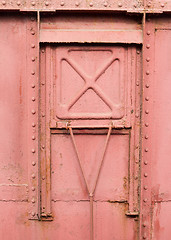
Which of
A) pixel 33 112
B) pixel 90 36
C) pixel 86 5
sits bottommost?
→ pixel 33 112

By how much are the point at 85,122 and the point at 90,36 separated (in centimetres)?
87

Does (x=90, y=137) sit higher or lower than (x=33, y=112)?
lower

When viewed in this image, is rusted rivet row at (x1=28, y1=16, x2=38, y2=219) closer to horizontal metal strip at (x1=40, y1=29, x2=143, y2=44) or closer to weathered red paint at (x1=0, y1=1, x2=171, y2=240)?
weathered red paint at (x1=0, y1=1, x2=171, y2=240)

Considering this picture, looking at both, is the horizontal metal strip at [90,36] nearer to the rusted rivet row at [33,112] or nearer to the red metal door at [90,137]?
the red metal door at [90,137]

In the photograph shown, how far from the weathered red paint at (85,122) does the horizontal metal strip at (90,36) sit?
0.01 m

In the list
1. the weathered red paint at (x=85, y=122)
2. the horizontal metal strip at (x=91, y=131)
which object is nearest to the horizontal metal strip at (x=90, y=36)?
the weathered red paint at (x=85, y=122)

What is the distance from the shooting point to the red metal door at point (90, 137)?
108 inches

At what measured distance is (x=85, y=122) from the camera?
278 centimetres

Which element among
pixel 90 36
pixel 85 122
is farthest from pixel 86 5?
pixel 85 122

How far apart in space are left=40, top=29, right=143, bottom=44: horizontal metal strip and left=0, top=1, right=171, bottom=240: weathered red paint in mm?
10

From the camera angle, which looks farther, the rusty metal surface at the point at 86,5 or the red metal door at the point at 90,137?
the red metal door at the point at 90,137

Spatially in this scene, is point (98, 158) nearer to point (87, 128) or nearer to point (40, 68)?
point (87, 128)

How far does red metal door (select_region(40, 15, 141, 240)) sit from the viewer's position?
8.98ft

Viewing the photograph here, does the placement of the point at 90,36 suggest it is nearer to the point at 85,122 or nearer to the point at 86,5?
the point at 86,5
